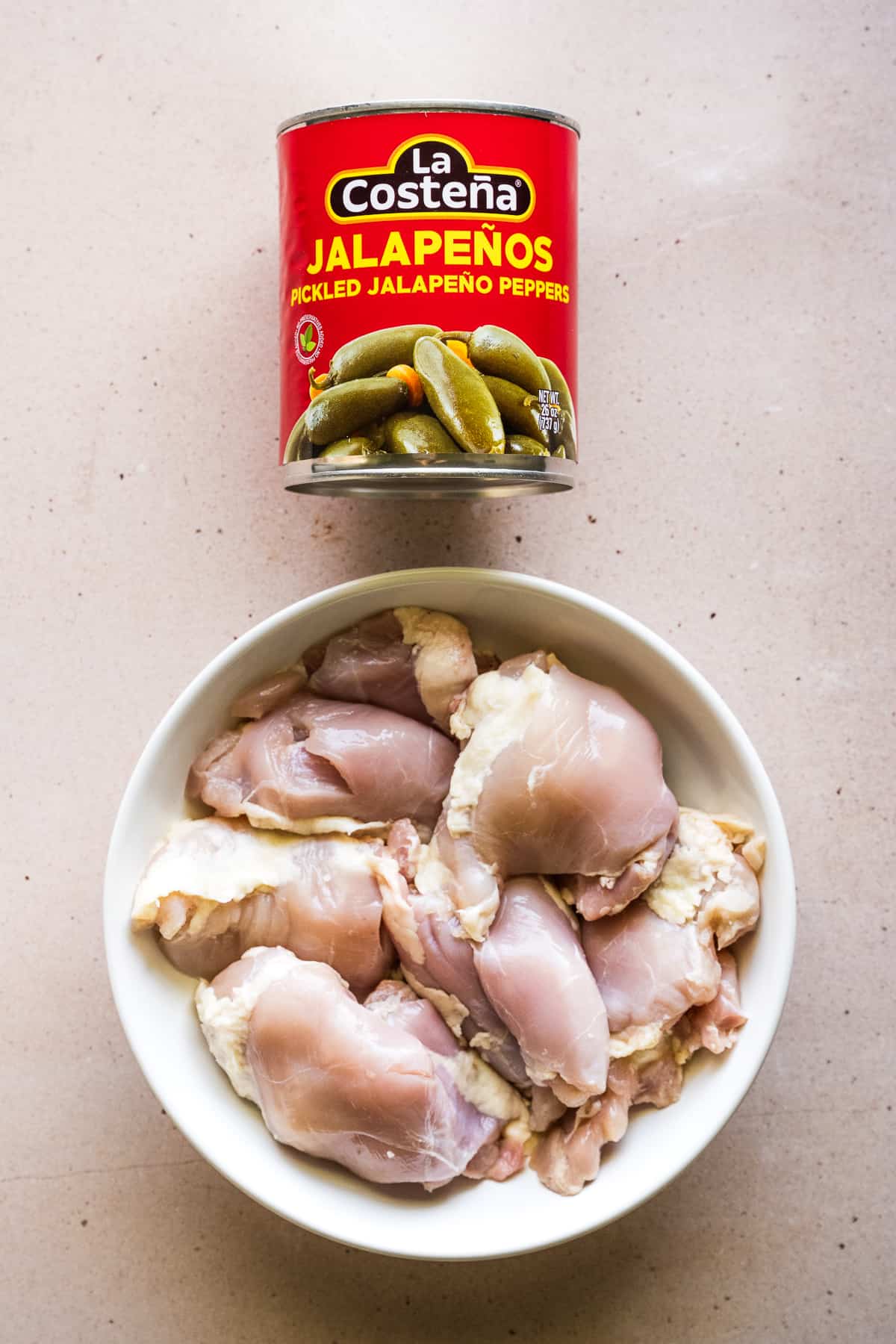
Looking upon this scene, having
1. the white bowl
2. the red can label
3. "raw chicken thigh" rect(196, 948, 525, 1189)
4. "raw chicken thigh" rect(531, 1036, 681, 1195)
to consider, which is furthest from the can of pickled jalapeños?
"raw chicken thigh" rect(531, 1036, 681, 1195)

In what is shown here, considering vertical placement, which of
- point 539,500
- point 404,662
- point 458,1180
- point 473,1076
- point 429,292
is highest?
point 429,292

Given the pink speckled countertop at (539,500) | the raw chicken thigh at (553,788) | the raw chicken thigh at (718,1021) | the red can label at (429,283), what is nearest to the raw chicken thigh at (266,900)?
the raw chicken thigh at (553,788)

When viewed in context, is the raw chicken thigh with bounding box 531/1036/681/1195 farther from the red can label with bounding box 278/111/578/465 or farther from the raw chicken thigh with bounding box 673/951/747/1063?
the red can label with bounding box 278/111/578/465

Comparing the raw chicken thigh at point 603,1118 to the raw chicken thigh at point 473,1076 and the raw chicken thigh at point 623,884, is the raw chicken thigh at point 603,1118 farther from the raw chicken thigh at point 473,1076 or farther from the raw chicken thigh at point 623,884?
the raw chicken thigh at point 623,884

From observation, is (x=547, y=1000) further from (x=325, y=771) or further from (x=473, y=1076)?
(x=325, y=771)

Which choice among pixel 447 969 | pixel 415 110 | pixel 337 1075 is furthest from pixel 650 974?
pixel 415 110

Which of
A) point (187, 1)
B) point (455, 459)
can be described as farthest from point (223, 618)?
point (187, 1)

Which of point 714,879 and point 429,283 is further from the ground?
point 429,283

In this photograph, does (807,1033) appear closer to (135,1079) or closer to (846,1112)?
(846,1112)
